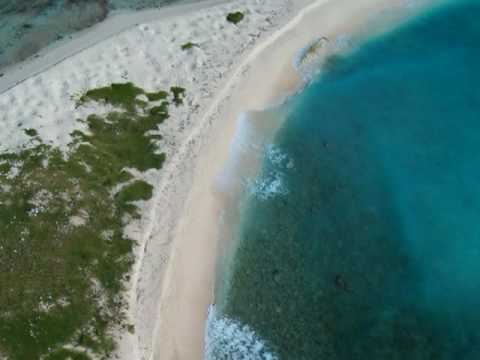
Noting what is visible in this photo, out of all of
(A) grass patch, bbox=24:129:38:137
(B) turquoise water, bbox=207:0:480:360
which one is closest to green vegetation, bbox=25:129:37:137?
(A) grass patch, bbox=24:129:38:137

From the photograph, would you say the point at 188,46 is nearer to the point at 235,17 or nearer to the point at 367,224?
the point at 235,17

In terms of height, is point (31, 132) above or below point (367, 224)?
above

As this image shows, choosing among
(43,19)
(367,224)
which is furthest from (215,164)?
(43,19)

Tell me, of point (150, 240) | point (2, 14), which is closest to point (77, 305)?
point (150, 240)

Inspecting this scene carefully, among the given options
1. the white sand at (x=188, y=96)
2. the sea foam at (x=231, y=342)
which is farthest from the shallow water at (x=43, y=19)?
the sea foam at (x=231, y=342)

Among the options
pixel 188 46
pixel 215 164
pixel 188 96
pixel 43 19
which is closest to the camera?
pixel 215 164

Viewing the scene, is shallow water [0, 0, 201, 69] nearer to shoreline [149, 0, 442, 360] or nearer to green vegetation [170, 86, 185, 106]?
shoreline [149, 0, 442, 360]

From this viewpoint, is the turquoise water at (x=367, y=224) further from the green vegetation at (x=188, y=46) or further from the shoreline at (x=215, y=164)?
the green vegetation at (x=188, y=46)
